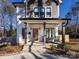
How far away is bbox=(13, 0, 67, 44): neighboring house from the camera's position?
31.3 metres

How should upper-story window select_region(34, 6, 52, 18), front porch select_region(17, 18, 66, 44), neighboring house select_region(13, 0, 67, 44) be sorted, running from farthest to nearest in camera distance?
upper-story window select_region(34, 6, 52, 18), neighboring house select_region(13, 0, 67, 44), front porch select_region(17, 18, 66, 44)

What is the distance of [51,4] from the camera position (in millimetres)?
32312

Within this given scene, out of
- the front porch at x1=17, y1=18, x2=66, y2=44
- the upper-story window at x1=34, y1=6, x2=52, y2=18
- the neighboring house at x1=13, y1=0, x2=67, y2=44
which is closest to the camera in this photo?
the front porch at x1=17, y1=18, x2=66, y2=44

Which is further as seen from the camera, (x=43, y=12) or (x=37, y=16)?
(x=43, y=12)

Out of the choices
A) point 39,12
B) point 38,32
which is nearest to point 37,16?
point 39,12

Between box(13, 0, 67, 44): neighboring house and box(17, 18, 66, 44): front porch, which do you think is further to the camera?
box(13, 0, 67, 44): neighboring house

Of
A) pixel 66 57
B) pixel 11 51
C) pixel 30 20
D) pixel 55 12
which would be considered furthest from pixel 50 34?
pixel 66 57

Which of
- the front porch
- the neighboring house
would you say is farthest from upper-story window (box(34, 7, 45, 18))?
the front porch

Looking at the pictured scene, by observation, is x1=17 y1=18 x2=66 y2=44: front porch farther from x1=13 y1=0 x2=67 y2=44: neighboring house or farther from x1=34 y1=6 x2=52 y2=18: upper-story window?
x1=34 y1=6 x2=52 y2=18: upper-story window

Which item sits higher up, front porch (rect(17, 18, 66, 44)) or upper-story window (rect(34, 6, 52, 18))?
upper-story window (rect(34, 6, 52, 18))

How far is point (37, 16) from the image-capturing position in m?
32.1

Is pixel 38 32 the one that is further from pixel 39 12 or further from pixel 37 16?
pixel 39 12

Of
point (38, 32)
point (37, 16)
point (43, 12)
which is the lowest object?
point (38, 32)

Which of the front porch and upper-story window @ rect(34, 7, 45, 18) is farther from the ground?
upper-story window @ rect(34, 7, 45, 18)
